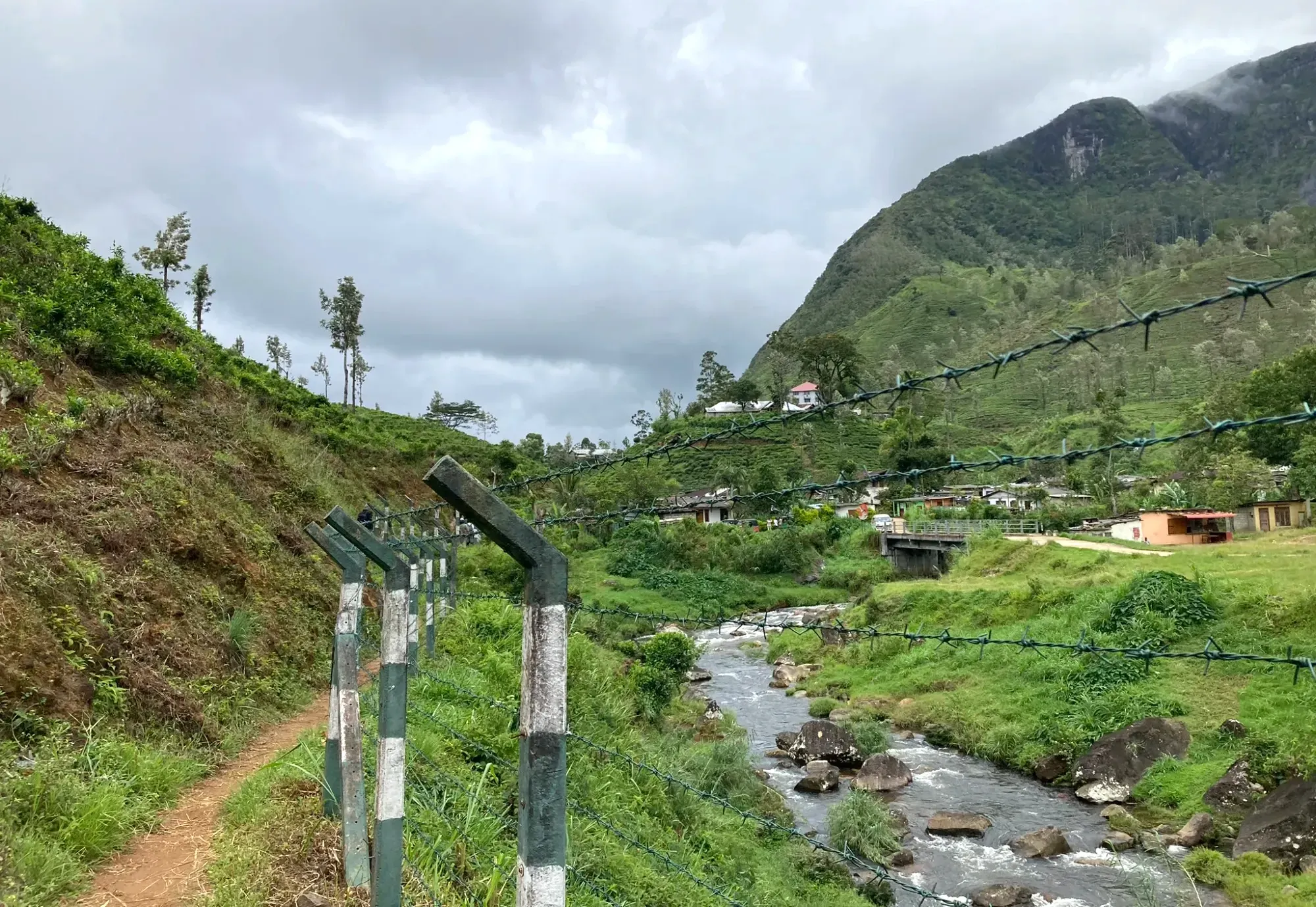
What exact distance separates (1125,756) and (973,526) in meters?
21.0

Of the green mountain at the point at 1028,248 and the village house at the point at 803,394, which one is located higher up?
the green mountain at the point at 1028,248

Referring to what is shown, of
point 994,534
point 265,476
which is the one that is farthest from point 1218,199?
point 265,476

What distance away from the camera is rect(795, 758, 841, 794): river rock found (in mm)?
14758

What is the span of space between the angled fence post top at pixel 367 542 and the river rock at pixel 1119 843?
13.3m

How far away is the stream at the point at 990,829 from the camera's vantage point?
1098 centimetres

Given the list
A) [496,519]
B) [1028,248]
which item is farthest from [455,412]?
[1028,248]

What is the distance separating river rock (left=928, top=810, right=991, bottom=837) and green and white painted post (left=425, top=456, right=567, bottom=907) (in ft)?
43.2

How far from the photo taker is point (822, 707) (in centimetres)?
2064

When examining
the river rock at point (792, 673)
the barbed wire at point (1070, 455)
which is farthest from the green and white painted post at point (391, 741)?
the river rock at point (792, 673)

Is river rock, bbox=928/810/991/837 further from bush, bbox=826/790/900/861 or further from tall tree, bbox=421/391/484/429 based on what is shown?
tall tree, bbox=421/391/484/429

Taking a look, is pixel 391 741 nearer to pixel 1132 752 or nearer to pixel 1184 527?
pixel 1132 752

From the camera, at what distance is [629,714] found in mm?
12406

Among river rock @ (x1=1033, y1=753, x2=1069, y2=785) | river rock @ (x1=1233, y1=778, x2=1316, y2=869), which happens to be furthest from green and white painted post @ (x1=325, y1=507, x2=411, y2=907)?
river rock @ (x1=1033, y1=753, x2=1069, y2=785)

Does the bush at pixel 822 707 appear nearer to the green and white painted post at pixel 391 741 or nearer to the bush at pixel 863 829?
the bush at pixel 863 829
